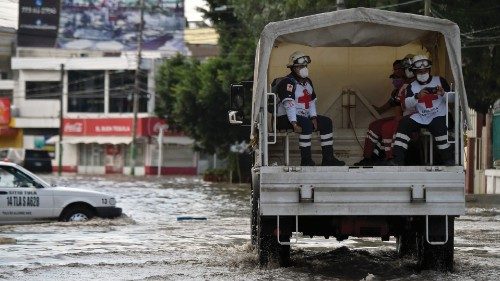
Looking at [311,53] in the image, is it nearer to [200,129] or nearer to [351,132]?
[351,132]

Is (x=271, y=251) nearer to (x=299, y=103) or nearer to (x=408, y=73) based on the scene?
(x=299, y=103)

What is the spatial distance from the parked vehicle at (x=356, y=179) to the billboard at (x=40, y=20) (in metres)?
67.3

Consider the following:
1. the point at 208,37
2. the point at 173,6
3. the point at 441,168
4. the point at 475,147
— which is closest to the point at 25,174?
A: the point at 441,168

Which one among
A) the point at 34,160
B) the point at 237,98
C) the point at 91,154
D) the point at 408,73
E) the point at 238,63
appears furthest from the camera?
the point at 91,154

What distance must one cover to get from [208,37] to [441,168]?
83.1 m

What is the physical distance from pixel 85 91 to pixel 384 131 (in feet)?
231

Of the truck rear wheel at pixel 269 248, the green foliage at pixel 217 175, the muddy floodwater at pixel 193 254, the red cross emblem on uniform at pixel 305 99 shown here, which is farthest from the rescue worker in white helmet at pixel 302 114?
the green foliage at pixel 217 175

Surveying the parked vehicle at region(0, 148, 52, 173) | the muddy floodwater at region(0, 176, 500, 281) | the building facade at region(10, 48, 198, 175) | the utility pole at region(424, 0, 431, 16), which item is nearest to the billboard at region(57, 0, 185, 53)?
the building facade at region(10, 48, 198, 175)

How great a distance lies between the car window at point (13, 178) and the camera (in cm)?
2022

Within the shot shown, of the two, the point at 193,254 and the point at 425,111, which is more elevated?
the point at 425,111

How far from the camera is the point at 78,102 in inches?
3231

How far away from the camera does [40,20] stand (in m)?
80.2

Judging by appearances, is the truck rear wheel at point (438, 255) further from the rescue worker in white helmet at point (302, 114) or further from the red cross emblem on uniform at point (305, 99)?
the red cross emblem on uniform at point (305, 99)

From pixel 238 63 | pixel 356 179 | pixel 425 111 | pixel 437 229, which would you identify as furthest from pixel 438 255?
pixel 238 63
